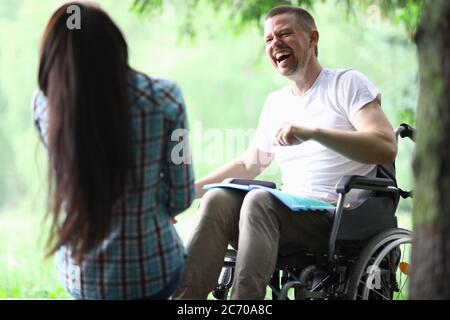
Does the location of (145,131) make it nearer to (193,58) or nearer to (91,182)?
(91,182)

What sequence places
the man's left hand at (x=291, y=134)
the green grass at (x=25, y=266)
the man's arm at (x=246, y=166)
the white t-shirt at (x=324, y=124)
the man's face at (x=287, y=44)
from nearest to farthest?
the man's left hand at (x=291, y=134) < the white t-shirt at (x=324, y=124) < the man's face at (x=287, y=44) < the man's arm at (x=246, y=166) < the green grass at (x=25, y=266)

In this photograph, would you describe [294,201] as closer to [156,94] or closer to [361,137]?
[361,137]

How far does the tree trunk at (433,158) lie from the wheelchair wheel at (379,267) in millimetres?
676

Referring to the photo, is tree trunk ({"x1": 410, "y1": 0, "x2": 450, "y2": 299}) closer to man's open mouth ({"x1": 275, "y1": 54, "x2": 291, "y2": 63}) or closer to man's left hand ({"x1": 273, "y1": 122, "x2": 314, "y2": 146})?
man's left hand ({"x1": 273, "y1": 122, "x2": 314, "y2": 146})

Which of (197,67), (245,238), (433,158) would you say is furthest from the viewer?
(197,67)

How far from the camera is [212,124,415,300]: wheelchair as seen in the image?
2699mm

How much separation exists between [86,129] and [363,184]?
106 centimetres

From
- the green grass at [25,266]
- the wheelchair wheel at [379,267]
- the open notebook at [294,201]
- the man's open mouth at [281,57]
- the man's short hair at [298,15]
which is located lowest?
the green grass at [25,266]

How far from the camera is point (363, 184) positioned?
8.96ft

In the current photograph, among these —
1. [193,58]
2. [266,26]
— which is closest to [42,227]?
[266,26]

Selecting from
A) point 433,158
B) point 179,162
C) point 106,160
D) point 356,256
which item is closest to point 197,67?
point 356,256

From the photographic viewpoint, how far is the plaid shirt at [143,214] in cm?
214

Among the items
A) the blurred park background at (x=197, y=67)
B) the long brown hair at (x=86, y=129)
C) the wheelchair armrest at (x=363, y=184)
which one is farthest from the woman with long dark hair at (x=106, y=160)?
the blurred park background at (x=197, y=67)

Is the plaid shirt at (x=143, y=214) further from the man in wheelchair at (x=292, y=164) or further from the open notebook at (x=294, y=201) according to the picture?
the open notebook at (x=294, y=201)
